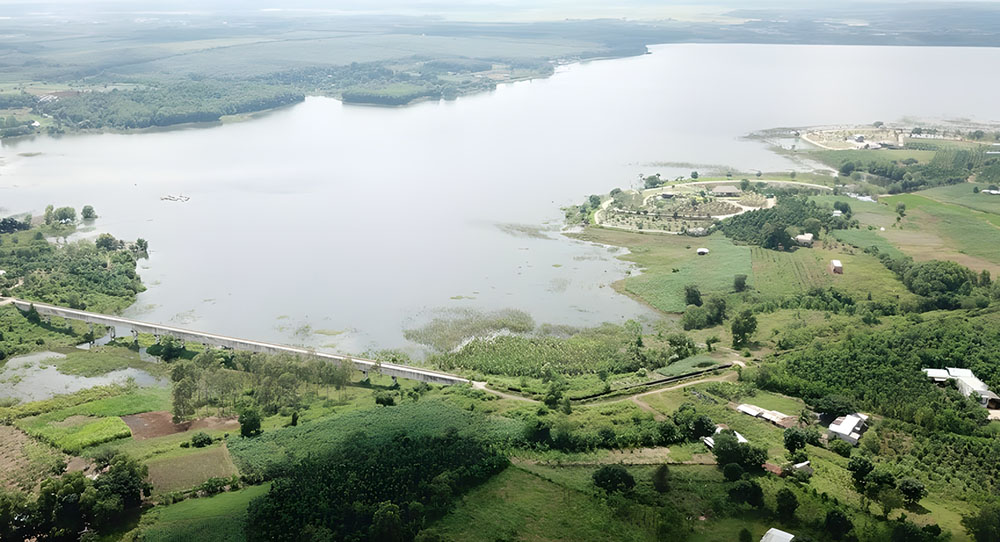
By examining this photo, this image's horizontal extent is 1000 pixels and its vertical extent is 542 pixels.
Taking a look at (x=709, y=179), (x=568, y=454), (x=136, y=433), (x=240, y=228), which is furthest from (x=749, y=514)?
(x=709, y=179)

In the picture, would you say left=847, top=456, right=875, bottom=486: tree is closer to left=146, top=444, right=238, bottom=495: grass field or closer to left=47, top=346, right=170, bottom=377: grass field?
left=146, top=444, right=238, bottom=495: grass field

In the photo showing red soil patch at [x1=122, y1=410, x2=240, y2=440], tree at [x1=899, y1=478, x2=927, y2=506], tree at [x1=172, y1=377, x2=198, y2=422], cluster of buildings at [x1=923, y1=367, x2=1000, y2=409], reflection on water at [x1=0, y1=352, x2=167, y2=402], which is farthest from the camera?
reflection on water at [x1=0, y1=352, x2=167, y2=402]

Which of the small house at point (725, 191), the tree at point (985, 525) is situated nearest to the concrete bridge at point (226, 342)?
the tree at point (985, 525)

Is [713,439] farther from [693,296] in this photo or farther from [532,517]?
[693,296]

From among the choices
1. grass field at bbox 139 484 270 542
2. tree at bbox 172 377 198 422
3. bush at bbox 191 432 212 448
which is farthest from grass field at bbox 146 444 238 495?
tree at bbox 172 377 198 422

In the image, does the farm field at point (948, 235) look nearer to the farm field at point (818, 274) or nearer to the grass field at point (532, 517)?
the farm field at point (818, 274)

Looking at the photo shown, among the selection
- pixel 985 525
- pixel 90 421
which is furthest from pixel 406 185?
pixel 985 525
